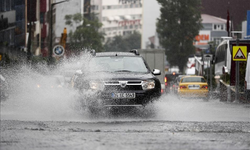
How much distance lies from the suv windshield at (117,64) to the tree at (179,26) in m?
77.9

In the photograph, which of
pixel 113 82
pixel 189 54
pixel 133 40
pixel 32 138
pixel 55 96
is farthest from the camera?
pixel 133 40

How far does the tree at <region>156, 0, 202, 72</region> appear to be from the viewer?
92500 millimetres

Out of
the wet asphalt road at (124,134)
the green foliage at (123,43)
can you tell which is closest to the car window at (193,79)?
the wet asphalt road at (124,134)

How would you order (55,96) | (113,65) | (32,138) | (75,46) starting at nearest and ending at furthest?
(32,138) → (113,65) → (55,96) → (75,46)

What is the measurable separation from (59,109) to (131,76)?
8.26ft

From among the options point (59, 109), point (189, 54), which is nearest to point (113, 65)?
point (59, 109)

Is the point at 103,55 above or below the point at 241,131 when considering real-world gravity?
above

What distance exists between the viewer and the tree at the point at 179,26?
9250cm

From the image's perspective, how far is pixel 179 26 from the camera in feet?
305

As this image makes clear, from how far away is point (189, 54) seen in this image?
93188 mm

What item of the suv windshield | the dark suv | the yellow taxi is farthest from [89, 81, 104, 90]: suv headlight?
the yellow taxi

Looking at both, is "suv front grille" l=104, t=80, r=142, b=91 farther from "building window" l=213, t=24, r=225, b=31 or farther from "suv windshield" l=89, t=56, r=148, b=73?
"building window" l=213, t=24, r=225, b=31

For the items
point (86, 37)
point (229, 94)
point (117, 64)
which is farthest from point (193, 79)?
point (86, 37)

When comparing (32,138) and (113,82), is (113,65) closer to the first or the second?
(113,82)
